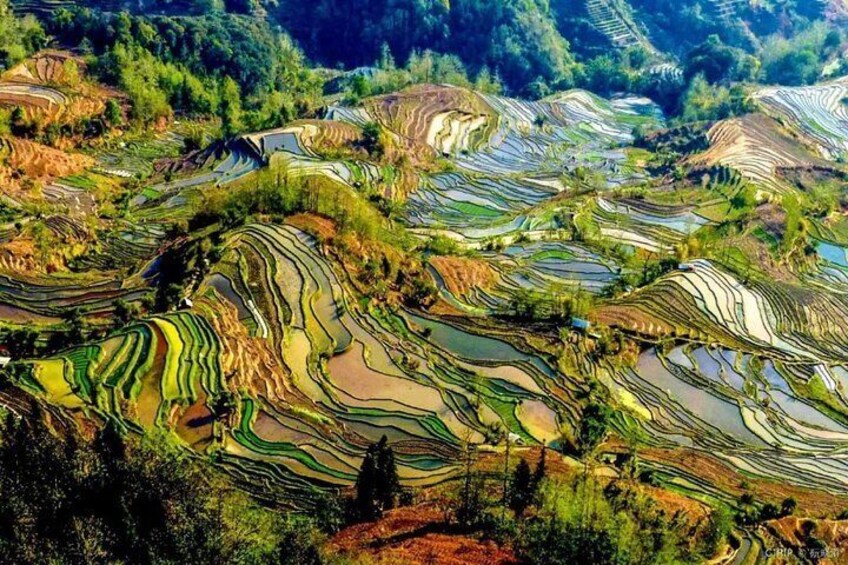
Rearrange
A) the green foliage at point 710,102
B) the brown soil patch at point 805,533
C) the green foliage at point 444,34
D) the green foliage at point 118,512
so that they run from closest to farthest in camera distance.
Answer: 1. the green foliage at point 118,512
2. the brown soil patch at point 805,533
3. the green foliage at point 710,102
4. the green foliage at point 444,34

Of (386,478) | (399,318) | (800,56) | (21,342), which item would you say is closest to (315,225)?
(399,318)

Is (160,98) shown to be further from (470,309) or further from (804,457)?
(804,457)

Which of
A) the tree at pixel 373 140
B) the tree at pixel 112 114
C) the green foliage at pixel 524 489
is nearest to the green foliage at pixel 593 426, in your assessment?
the green foliage at pixel 524 489

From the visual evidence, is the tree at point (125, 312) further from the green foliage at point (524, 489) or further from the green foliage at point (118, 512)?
the green foliage at point (524, 489)

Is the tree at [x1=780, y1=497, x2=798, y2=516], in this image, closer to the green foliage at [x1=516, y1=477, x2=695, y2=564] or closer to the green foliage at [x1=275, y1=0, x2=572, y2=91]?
the green foliage at [x1=516, y1=477, x2=695, y2=564]

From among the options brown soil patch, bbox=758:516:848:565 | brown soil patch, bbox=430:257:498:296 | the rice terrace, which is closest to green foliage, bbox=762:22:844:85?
the rice terrace

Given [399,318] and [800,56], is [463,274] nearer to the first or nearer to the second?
[399,318]
